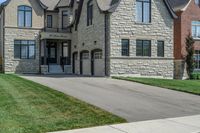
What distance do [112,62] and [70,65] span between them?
11.4 metres

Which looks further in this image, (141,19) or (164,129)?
(141,19)

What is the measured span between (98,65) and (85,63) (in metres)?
3.85

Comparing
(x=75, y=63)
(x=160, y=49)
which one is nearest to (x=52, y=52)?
(x=75, y=63)

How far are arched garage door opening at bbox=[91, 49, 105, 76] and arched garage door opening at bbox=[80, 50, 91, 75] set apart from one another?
42.6 inches

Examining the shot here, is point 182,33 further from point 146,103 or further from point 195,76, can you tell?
point 146,103

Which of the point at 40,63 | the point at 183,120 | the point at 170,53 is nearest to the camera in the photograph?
the point at 183,120

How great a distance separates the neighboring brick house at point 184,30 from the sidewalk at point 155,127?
2665cm

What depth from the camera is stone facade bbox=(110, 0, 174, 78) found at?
30.6 metres

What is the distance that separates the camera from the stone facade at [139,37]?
3062 centimetres

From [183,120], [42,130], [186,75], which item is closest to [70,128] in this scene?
[42,130]

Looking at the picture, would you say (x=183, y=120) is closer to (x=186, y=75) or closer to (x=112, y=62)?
(x=112, y=62)

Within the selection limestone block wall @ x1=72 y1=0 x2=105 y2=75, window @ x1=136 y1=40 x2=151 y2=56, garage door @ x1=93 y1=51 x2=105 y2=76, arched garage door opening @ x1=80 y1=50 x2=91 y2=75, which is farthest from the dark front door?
window @ x1=136 y1=40 x2=151 y2=56

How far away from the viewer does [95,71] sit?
110ft

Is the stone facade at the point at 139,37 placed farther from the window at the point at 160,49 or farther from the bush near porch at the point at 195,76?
the bush near porch at the point at 195,76
